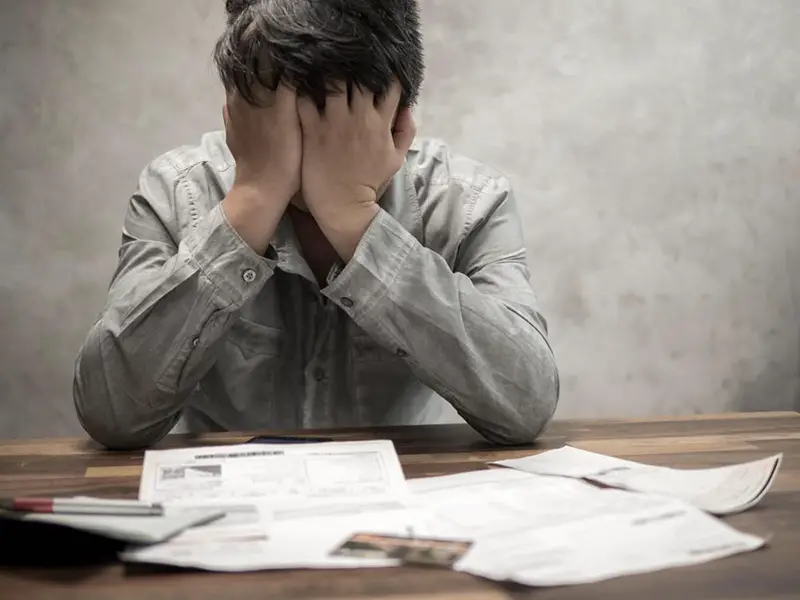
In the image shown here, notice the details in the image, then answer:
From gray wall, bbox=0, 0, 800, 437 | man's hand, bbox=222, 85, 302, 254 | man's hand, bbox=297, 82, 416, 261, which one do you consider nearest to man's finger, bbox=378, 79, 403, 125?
man's hand, bbox=297, 82, 416, 261

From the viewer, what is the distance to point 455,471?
34.7 inches

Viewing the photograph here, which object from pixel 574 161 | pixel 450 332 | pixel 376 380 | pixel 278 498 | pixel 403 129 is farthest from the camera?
pixel 574 161

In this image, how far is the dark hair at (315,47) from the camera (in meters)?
0.98

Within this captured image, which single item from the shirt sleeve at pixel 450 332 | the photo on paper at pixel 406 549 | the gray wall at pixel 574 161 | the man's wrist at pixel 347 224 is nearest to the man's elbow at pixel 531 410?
the shirt sleeve at pixel 450 332

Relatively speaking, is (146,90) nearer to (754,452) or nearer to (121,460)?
(121,460)

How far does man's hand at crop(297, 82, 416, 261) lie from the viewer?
1000 millimetres

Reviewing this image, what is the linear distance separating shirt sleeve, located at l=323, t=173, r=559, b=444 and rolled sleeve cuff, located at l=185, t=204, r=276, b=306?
9cm

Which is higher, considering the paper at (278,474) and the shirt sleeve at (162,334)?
the shirt sleeve at (162,334)

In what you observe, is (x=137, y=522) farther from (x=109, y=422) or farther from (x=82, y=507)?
(x=109, y=422)

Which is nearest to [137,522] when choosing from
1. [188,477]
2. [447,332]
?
[188,477]

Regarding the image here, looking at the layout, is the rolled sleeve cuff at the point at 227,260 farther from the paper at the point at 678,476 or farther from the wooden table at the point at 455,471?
the paper at the point at 678,476

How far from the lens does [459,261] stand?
1227mm

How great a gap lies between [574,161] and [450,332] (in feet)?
3.31

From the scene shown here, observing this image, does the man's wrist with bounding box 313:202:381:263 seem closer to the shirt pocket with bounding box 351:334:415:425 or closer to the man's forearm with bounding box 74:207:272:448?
the man's forearm with bounding box 74:207:272:448
